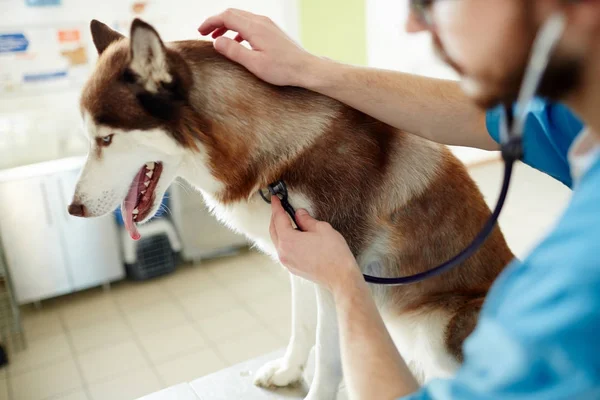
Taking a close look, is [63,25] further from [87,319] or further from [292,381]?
[292,381]

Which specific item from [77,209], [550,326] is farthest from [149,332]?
[550,326]

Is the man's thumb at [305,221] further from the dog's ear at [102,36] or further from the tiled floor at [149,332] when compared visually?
the tiled floor at [149,332]

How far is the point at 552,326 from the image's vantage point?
40 cm

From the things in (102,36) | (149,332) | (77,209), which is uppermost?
(102,36)

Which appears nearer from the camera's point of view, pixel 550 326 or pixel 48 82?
pixel 550 326

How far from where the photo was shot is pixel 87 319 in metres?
2.87

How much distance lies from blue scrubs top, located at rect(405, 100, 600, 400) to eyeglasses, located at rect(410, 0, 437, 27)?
23 centimetres

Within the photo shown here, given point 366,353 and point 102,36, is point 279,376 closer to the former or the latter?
point 366,353

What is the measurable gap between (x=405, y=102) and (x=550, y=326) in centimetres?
74

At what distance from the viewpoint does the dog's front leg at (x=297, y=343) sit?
1.38 m

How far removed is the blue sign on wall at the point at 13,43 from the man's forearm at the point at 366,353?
9.29ft

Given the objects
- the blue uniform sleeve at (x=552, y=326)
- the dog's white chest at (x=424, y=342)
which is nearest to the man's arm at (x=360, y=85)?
the dog's white chest at (x=424, y=342)

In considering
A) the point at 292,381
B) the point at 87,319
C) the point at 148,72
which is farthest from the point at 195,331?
→ the point at 148,72

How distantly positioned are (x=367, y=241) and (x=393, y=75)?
0.35m
